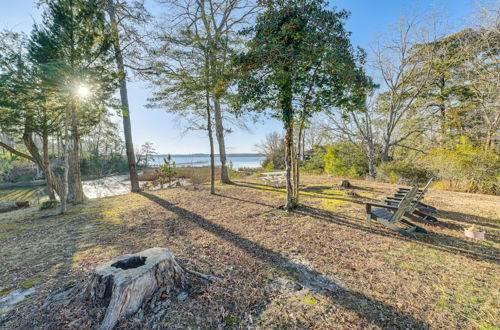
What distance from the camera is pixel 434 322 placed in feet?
5.32

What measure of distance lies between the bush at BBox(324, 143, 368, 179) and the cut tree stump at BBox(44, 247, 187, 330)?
13572mm

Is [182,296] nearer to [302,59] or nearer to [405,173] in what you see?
[302,59]

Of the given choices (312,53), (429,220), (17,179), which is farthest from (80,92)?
(17,179)

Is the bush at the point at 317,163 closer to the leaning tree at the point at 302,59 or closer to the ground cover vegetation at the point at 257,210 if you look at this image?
the ground cover vegetation at the point at 257,210

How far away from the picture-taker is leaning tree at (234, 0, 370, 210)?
3578 millimetres

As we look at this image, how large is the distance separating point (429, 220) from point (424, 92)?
11.5 m

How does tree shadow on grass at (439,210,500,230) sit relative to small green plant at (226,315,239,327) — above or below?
below

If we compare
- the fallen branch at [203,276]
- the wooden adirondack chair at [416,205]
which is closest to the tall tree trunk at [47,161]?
the fallen branch at [203,276]

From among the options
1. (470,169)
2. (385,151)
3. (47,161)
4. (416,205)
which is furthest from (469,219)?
(47,161)

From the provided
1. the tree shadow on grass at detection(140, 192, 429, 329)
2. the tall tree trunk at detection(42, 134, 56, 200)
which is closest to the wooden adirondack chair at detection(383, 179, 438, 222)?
the tree shadow on grass at detection(140, 192, 429, 329)

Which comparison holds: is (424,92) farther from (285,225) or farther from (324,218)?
(285,225)

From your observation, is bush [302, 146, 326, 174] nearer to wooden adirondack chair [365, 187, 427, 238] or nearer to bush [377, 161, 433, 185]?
bush [377, 161, 433, 185]

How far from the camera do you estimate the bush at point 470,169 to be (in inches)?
262

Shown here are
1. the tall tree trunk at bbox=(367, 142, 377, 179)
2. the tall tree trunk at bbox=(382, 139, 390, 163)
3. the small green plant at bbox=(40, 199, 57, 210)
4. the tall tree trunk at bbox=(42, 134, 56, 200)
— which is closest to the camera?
the small green plant at bbox=(40, 199, 57, 210)
